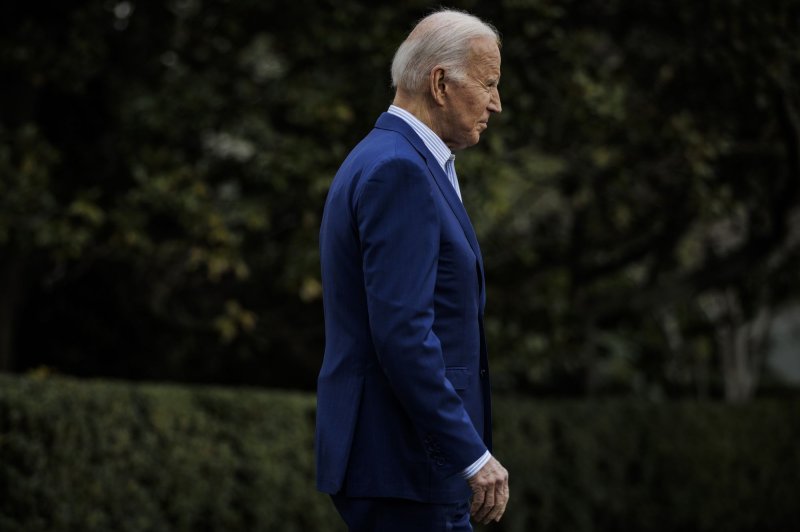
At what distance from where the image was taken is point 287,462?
963 cm

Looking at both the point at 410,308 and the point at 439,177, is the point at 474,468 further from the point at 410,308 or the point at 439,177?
the point at 439,177

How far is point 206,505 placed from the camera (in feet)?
28.9

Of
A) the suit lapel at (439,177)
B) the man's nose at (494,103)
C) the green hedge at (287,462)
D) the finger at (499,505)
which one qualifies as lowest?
the green hedge at (287,462)

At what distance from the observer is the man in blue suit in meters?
3.09

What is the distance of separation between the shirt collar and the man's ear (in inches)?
2.9

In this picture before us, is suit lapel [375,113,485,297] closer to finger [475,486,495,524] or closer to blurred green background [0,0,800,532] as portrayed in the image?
finger [475,486,495,524]

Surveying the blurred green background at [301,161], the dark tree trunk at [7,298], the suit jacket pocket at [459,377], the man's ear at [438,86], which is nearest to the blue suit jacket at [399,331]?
the suit jacket pocket at [459,377]

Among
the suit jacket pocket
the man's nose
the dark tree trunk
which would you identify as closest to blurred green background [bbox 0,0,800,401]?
the dark tree trunk

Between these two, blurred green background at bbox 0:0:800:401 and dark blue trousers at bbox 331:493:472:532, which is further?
blurred green background at bbox 0:0:800:401

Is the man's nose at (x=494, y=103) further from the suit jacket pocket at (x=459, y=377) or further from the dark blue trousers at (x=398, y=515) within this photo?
the dark blue trousers at (x=398, y=515)

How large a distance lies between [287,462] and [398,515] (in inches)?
257

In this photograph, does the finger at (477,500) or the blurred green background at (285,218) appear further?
the blurred green background at (285,218)

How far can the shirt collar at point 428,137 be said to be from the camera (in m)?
3.35

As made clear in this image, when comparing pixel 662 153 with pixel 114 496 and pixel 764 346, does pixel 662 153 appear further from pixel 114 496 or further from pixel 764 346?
pixel 764 346
